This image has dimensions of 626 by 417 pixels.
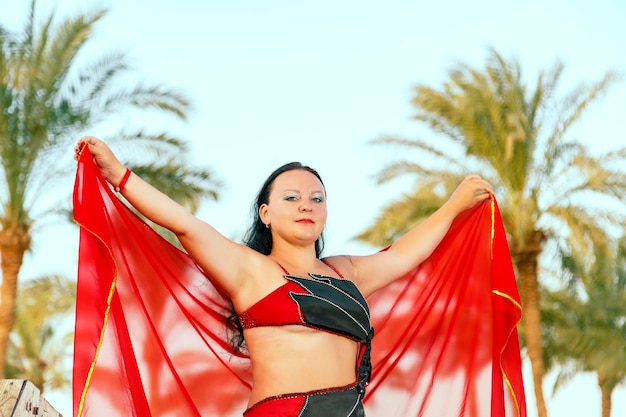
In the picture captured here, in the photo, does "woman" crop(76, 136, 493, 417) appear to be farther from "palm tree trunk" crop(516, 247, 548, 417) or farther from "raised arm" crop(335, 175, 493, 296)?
"palm tree trunk" crop(516, 247, 548, 417)

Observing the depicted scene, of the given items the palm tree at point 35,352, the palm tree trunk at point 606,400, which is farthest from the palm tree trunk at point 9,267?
the palm tree trunk at point 606,400

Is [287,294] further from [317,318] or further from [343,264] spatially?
[343,264]

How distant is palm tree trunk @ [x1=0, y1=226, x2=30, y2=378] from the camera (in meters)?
13.8

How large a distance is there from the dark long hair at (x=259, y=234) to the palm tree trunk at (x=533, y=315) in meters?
12.6

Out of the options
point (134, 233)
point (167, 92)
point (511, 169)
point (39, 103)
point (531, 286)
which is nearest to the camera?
point (134, 233)

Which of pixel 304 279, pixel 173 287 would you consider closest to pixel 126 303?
pixel 173 287

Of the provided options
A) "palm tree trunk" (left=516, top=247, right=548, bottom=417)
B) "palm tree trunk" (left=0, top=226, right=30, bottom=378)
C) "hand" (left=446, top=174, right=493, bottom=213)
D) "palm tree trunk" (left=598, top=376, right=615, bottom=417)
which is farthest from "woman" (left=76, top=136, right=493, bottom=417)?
"palm tree trunk" (left=598, top=376, right=615, bottom=417)

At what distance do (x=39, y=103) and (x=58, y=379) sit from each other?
11386 millimetres

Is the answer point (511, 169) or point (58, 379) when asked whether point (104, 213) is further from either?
point (58, 379)

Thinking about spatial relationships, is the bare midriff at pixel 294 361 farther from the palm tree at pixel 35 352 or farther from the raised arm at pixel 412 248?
the palm tree at pixel 35 352

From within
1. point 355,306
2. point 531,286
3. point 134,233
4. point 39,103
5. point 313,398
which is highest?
point 39,103

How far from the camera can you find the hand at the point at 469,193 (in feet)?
17.0

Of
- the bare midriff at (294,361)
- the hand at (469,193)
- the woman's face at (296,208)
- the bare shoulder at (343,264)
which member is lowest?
the bare midriff at (294,361)

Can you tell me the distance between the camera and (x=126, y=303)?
433cm
